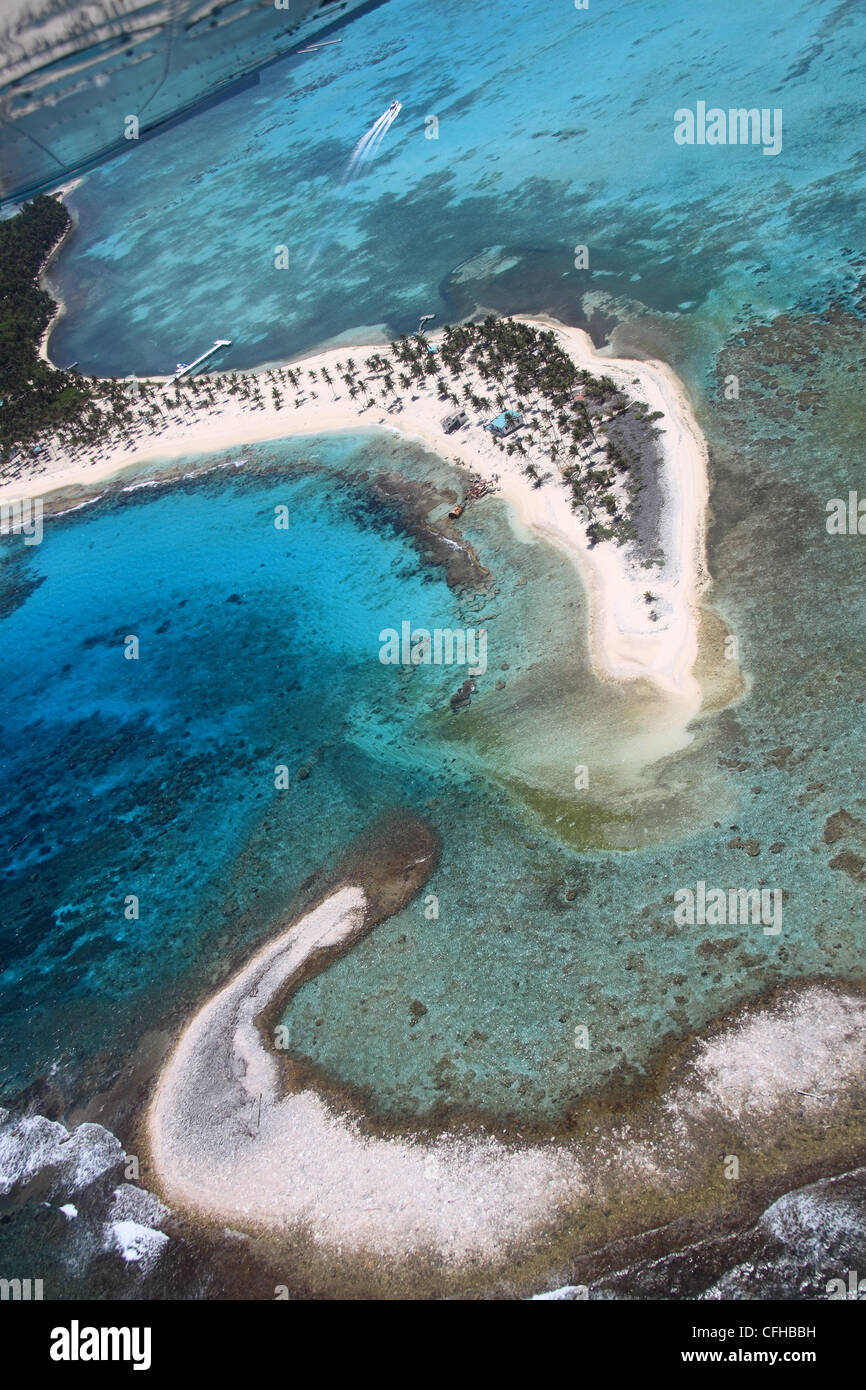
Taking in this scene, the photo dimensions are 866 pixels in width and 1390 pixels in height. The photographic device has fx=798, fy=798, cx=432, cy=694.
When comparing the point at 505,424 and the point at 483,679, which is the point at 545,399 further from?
the point at 483,679

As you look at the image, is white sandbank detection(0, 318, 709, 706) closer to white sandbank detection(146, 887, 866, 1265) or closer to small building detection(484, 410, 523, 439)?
small building detection(484, 410, 523, 439)

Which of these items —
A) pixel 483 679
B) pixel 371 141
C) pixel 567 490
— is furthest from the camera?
pixel 371 141

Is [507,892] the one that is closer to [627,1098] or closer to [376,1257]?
[627,1098]

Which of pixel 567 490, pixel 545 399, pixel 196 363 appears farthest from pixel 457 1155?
pixel 196 363

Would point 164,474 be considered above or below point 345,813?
above

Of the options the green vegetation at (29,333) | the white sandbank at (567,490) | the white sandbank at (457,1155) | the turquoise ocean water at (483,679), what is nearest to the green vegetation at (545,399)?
the white sandbank at (567,490)
